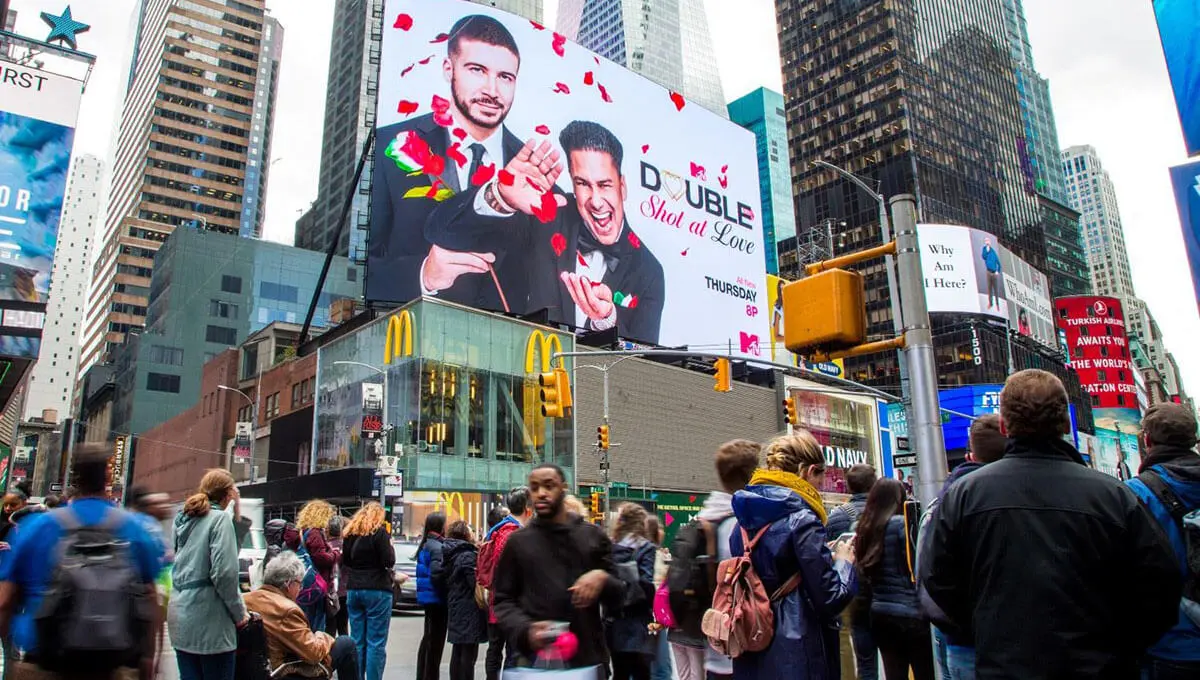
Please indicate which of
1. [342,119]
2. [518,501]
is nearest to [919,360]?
[518,501]

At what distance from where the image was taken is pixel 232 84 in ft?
471

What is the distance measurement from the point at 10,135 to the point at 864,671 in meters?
28.3

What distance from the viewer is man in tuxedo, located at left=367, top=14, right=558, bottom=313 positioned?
1534 inches

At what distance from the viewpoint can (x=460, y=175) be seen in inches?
1614

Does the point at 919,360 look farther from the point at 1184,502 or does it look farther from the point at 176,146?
the point at 176,146

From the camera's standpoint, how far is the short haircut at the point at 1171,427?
4172mm

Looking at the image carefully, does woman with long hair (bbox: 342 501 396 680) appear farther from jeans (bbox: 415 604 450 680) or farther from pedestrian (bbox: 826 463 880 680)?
pedestrian (bbox: 826 463 880 680)

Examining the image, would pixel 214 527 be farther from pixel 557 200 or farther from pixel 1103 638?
pixel 557 200

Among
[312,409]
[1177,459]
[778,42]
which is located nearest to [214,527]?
[1177,459]

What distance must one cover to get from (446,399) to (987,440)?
111 ft

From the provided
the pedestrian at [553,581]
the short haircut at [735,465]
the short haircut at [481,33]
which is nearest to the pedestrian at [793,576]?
the short haircut at [735,465]

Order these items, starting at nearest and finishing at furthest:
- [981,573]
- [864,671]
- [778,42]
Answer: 1. [981,573]
2. [864,671]
3. [778,42]

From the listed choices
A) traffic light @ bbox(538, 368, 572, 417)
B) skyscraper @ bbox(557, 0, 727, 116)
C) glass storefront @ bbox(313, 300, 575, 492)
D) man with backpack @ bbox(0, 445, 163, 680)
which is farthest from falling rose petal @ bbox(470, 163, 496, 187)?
skyscraper @ bbox(557, 0, 727, 116)

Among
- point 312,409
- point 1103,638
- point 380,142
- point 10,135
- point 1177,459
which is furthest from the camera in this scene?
point 312,409
